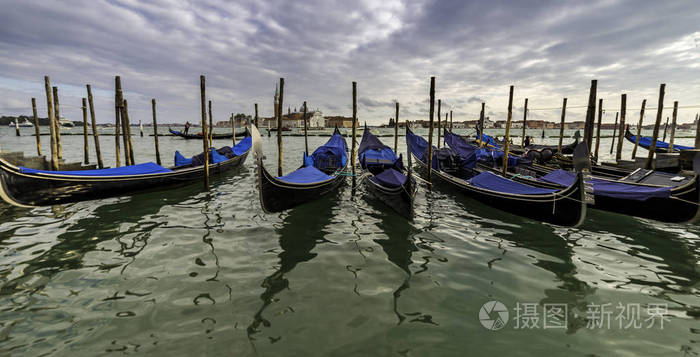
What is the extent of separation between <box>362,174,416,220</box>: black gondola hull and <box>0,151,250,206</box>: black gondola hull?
24.9 feet

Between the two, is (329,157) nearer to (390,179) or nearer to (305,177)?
(305,177)

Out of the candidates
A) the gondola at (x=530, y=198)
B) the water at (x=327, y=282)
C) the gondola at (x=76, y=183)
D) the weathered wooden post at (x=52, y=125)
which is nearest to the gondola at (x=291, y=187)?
the water at (x=327, y=282)

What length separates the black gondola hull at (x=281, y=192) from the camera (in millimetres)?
6906

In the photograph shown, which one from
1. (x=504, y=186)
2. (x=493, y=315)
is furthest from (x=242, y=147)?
(x=493, y=315)

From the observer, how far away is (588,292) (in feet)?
14.1

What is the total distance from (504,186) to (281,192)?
21.2 ft

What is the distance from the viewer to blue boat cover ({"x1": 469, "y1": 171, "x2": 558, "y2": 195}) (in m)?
7.32

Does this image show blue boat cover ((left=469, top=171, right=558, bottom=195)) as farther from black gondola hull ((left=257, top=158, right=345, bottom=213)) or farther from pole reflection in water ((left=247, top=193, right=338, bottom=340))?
black gondola hull ((left=257, top=158, right=345, bottom=213))

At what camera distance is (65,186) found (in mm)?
7277

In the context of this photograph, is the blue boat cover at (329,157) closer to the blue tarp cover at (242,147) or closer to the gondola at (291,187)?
the gondola at (291,187)

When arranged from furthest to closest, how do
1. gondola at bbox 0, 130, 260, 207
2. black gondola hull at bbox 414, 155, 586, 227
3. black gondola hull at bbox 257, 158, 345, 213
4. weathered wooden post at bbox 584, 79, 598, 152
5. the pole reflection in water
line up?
weathered wooden post at bbox 584, 79, 598, 152 < black gondola hull at bbox 257, 158, 345, 213 < gondola at bbox 0, 130, 260, 207 < black gondola hull at bbox 414, 155, 586, 227 < the pole reflection in water

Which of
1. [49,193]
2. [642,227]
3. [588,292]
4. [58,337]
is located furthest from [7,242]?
[642,227]

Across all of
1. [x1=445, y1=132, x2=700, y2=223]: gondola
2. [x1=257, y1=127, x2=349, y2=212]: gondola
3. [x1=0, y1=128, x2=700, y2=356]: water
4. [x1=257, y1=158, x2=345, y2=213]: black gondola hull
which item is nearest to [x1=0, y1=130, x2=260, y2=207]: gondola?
[x1=0, y1=128, x2=700, y2=356]: water

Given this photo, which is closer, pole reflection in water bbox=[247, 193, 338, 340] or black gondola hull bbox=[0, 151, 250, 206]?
pole reflection in water bbox=[247, 193, 338, 340]
